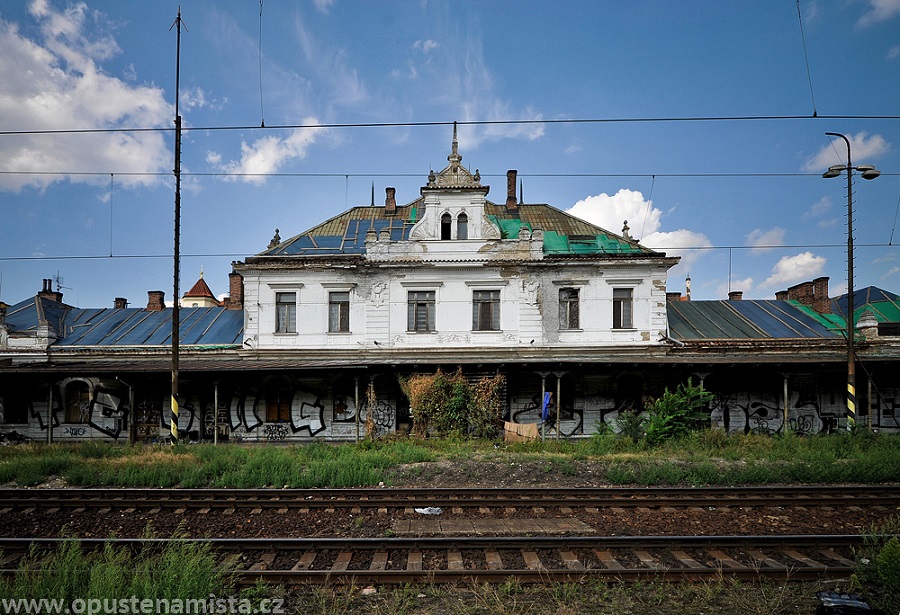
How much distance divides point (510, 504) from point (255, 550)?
15.1 ft

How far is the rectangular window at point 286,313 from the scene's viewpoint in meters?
20.2

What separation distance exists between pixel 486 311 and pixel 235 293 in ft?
45.9

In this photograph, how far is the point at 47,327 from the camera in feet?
68.6

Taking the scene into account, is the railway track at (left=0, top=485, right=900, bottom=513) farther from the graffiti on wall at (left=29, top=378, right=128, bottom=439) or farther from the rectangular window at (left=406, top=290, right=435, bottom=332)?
the graffiti on wall at (left=29, top=378, right=128, bottom=439)

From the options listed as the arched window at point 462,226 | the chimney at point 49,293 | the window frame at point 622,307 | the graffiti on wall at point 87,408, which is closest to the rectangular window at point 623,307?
the window frame at point 622,307

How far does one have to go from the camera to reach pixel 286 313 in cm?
2027

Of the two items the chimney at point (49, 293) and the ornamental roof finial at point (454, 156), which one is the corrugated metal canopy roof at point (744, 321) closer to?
the ornamental roof finial at point (454, 156)

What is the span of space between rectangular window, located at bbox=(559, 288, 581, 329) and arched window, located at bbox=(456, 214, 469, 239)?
471cm

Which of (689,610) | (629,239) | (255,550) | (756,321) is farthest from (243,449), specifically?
(756,321)

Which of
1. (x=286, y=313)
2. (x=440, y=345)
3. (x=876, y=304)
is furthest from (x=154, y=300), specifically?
(x=876, y=304)

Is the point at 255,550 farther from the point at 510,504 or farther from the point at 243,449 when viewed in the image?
the point at 243,449

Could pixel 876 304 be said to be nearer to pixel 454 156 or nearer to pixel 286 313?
pixel 454 156

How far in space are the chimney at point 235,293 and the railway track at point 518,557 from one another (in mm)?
18677

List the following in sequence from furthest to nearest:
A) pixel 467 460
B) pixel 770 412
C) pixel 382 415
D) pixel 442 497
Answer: pixel 770 412 < pixel 382 415 < pixel 467 460 < pixel 442 497
